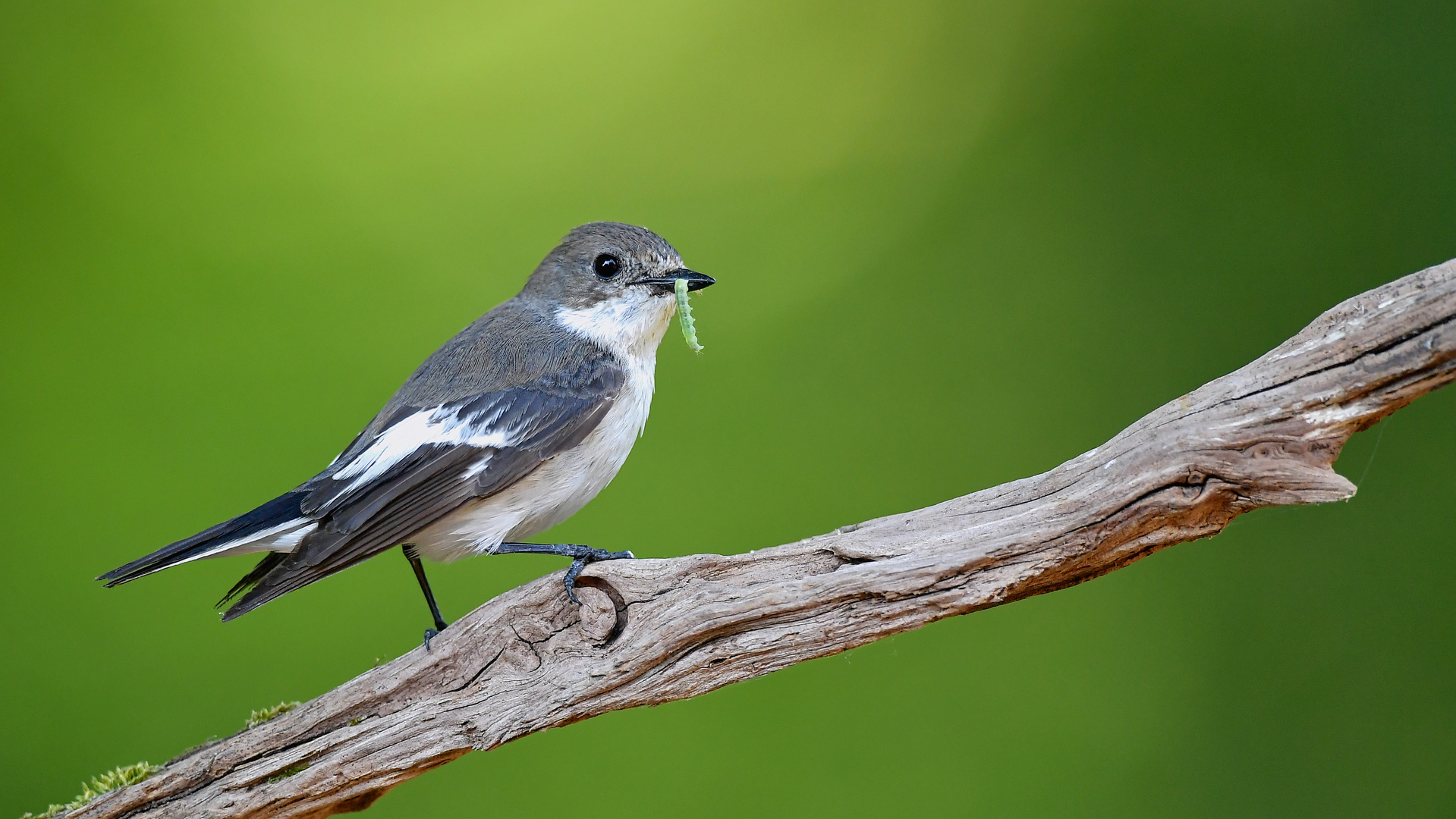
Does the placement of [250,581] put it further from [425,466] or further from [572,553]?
[572,553]

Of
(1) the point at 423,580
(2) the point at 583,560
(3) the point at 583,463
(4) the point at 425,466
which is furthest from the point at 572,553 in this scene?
(1) the point at 423,580

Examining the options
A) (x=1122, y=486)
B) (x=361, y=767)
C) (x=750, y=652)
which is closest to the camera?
(x=1122, y=486)

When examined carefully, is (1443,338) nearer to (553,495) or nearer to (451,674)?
(553,495)

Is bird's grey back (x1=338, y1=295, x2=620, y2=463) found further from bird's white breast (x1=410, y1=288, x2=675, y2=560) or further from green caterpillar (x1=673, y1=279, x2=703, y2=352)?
green caterpillar (x1=673, y1=279, x2=703, y2=352)

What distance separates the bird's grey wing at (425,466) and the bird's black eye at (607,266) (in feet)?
0.99

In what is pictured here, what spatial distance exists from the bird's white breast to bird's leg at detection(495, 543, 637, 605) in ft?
0.21

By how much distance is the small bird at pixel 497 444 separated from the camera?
2010mm

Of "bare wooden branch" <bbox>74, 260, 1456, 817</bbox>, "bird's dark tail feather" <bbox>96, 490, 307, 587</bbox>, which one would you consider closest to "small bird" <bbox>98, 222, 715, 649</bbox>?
"bird's dark tail feather" <bbox>96, 490, 307, 587</bbox>

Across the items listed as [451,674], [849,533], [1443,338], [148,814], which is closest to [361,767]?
[451,674]

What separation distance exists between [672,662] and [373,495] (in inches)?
28.9

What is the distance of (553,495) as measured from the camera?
221 centimetres

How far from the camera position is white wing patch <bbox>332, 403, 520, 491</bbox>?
215cm

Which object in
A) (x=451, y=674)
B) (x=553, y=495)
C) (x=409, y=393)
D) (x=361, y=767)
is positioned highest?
(x=409, y=393)

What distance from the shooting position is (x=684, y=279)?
96.3 inches
